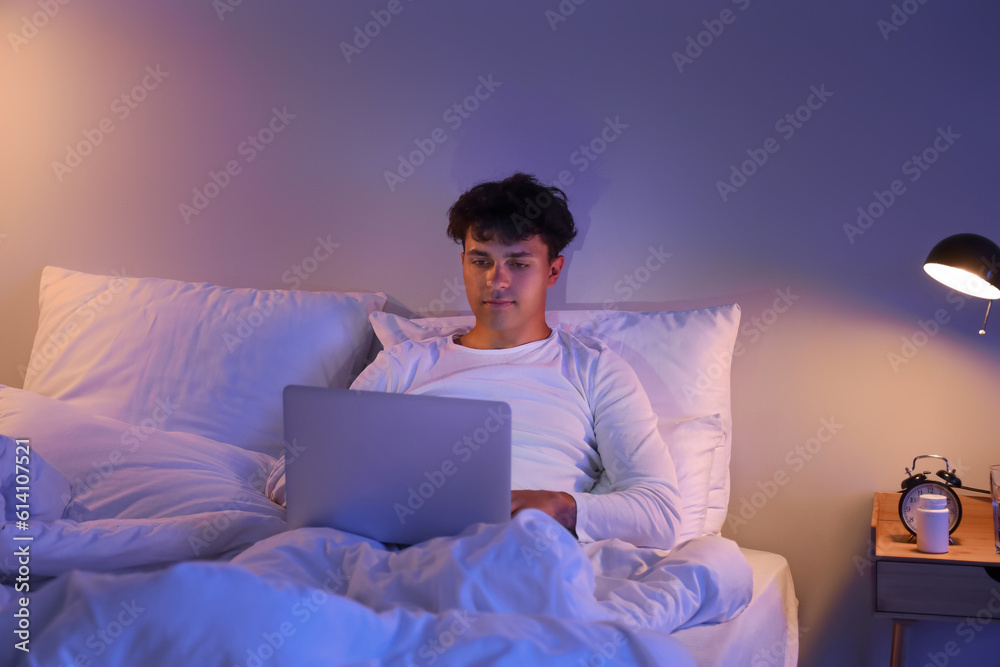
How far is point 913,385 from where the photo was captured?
197 cm

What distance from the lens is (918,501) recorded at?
1.68 meters

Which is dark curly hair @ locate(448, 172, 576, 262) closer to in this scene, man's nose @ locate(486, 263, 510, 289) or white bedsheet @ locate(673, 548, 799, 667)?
man's nose @ locate(486, 263, 510, 289)

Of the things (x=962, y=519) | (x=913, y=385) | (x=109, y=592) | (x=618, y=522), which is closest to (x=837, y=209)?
(x=913, y=385)

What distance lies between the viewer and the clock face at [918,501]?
1.71 meters

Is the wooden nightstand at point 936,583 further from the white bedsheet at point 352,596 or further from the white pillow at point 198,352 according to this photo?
the white pillow at point 198,352

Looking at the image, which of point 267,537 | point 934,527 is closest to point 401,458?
point 267,537

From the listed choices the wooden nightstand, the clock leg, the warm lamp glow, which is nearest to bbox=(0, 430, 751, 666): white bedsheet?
the wooden nightstand

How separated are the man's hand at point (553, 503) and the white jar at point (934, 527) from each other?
2.15 feet

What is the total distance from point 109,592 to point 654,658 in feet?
1.94

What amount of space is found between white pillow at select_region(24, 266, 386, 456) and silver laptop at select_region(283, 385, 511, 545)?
2.58ft

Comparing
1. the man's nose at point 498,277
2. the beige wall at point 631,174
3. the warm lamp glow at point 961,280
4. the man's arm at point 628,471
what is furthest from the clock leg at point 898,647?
the man's nose at point 498,277

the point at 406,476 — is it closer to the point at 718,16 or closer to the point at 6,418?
the point at 6,418

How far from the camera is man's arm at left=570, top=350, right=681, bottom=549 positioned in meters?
1.57

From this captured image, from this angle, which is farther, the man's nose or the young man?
the man's nose
